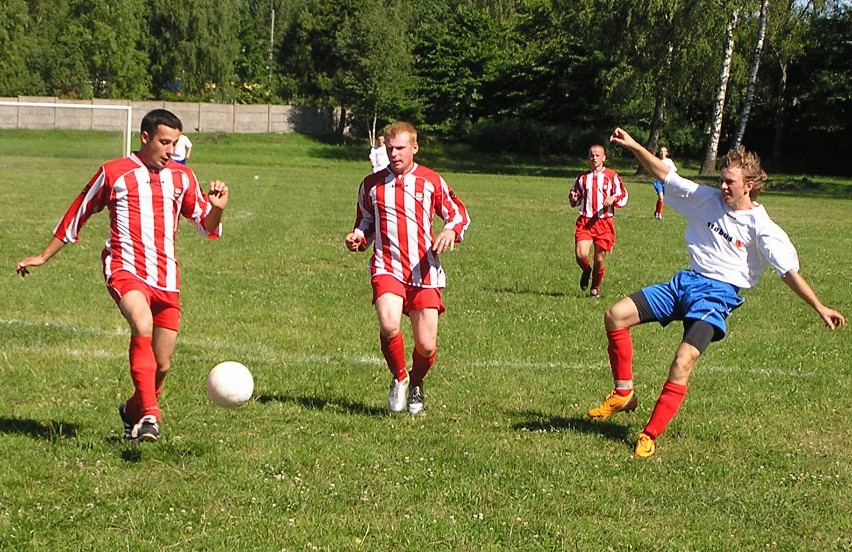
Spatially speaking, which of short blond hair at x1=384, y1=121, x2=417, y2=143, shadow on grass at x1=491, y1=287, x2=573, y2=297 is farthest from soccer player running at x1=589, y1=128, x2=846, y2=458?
shadow on grass at x1=491, y1=287, x2=573, y2=297

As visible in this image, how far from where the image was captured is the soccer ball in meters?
6.26

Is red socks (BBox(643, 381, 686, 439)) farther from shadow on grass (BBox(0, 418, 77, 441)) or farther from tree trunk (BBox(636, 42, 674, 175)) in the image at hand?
tree trunk (BBox(636, 42, 674, 175))

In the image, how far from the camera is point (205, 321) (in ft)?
34.2

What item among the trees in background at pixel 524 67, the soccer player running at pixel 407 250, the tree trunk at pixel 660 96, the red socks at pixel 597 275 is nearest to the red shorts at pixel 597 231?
the red socks at pixel 597 275

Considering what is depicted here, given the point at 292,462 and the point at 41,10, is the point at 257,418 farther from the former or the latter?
the point at 41,10

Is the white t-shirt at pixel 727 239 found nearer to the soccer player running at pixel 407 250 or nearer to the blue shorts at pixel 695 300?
the blue shorts at pixel 695 300

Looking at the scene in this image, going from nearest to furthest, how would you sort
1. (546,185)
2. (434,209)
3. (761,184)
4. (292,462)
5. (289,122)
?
1. (292,462)
2. (761,184)
3. (434,209)
4. (546,185)
5. (289,122)

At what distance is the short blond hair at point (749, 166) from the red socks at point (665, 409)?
1322 mm

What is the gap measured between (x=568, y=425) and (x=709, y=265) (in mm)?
1409

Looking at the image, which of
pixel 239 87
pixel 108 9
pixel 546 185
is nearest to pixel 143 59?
pixel 108 9

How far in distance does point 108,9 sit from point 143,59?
14.6 feet

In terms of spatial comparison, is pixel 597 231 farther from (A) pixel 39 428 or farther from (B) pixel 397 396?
(A) pixel 39 428

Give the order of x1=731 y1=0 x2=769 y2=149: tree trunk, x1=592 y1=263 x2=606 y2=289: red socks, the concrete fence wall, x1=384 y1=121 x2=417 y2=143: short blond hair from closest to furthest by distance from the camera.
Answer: x1=384 y1=121 x2=417 y2=143: short blond hair, x1=592 y1=263 x2=606 y2=289: red socks, x1=731 y1=0 x2=769 y2=149: tree trunk, the concrete fence wall

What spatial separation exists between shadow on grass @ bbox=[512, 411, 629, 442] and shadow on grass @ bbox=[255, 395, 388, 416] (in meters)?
0.97
